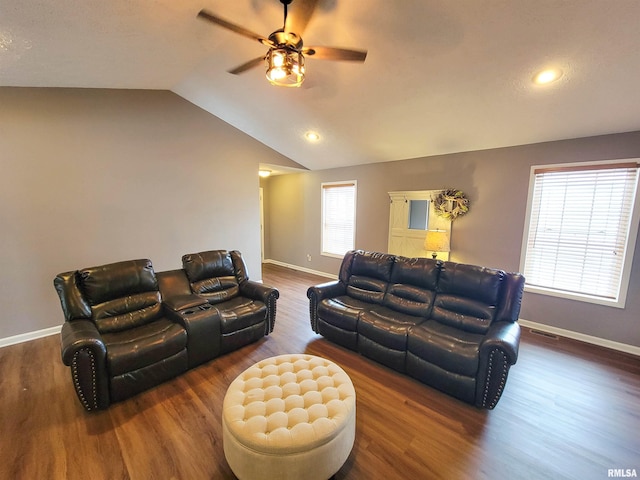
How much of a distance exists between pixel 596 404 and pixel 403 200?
337 cm

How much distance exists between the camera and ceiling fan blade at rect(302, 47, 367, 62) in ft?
6.66

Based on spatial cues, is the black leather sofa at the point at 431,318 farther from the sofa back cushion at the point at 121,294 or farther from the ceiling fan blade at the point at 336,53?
the ceiling fan blade at the point at 336,53

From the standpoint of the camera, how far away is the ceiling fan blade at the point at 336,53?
203 centimetres

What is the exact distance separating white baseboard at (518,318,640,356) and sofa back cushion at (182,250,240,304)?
3.99 metres

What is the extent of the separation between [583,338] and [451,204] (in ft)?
7.51

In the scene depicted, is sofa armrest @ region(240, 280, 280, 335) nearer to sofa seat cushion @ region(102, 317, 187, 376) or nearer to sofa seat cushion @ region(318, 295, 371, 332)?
sofa seat cushion @ region(318, 295, 371, 332)

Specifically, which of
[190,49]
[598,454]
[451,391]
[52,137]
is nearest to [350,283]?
[451,391]

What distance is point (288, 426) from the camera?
1.43 meters

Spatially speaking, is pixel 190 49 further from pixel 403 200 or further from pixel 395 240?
pixel 395 240

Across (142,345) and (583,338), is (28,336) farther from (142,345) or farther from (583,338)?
(583,338)

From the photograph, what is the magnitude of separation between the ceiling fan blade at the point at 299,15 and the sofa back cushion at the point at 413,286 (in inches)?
97.0

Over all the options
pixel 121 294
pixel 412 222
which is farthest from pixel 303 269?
pixel 121 294

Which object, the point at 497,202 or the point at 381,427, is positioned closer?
the point at 381,427

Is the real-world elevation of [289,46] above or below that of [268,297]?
above
